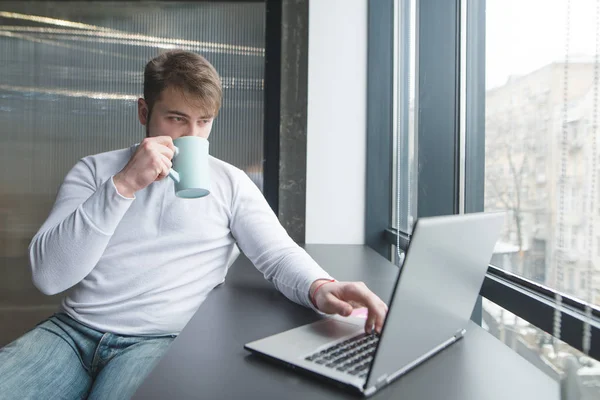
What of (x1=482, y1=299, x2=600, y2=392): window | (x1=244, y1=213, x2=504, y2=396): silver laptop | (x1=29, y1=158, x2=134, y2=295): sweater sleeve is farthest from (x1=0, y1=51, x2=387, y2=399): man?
(x1=482, y1=299, x2=600, y2=392): window

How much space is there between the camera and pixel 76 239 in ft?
2.90

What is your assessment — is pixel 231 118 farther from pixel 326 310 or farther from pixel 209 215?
pixel 326 310

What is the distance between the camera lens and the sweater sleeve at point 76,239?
2.86 feet

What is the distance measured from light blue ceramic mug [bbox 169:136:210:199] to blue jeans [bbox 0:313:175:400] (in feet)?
1.05

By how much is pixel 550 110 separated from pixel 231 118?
1.48m

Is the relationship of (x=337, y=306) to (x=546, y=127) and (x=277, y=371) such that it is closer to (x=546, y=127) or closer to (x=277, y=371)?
(x=277, y=371)

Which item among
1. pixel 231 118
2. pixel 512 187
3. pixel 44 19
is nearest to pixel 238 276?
pixel 512 187

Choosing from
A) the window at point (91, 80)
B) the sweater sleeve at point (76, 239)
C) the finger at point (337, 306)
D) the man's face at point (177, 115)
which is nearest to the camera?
the finger at point (337, 306)

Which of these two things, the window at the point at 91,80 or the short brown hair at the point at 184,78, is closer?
the short brown hair at the point at 184,78

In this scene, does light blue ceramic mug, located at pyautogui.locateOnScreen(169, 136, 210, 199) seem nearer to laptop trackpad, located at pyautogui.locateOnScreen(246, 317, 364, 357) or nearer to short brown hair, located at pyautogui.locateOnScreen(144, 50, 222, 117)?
short brown hair, located at pyautogui.locateOnScreen(144, 50, 222, 117)

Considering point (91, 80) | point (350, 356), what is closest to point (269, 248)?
point (350, 356)

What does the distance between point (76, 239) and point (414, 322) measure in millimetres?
649

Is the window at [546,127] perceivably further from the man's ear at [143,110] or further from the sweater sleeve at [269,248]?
the man's ear at [143,110]

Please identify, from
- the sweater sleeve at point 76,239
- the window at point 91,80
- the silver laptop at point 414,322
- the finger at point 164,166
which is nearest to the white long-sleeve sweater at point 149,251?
the sweater sleeve at point 76,239
